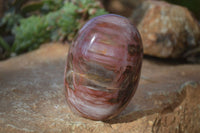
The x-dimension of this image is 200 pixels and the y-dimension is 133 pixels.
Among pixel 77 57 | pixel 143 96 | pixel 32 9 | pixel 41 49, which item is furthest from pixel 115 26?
pixel 32 9

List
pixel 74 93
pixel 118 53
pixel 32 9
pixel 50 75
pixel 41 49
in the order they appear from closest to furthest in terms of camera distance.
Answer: pixel 118 53
pixel 74 93
pixel 50 75
pixel 41 49
pixel 32 9

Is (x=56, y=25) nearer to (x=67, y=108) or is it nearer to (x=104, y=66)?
(x=67, y=108)

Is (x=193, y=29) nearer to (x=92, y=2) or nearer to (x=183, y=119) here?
(x=92, y=2)

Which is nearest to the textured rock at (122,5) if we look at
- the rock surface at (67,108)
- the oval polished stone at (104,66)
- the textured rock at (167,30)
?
the textured rock at (167,30)

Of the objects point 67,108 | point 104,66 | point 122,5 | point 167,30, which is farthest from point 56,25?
point 122,5

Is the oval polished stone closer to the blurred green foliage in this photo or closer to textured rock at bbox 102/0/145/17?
the blurred green foliage

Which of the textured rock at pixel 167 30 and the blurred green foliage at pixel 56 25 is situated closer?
the textured rock at pixel 167 30

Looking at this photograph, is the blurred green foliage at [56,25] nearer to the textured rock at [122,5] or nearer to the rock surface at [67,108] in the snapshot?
the rock surface at [67,108]
